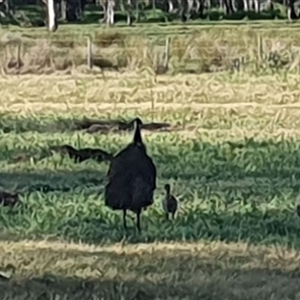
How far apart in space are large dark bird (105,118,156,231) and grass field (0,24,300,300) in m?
0.02

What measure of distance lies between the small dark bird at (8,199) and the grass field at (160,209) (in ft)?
0.04

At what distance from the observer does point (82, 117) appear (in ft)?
6.80

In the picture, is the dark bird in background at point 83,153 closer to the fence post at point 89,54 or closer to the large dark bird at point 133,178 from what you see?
the large dark bird at point 133,178

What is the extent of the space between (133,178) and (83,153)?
0.12 meters

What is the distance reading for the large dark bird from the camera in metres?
2.05

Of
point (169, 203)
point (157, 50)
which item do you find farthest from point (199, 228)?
point (157, 50)

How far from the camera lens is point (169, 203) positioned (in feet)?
6.69

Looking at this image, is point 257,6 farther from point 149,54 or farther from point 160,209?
point 160,209

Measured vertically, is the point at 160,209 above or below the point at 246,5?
below

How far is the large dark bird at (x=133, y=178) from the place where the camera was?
2055 mm

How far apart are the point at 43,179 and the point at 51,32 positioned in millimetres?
324

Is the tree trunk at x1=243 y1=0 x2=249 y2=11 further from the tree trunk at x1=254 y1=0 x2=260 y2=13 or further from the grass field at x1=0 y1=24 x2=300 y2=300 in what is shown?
the grass field at x1=0 y1=24 x2=300 y2=300

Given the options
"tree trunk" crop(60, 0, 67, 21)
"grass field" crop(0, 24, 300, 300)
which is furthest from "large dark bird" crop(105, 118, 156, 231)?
"tree trunk" crop(60, 0, 67, 21)

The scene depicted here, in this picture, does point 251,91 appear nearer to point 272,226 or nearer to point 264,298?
point 272,226
